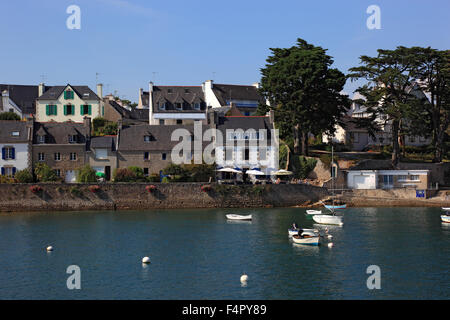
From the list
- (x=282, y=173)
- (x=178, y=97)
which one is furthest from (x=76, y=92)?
(x=282, y=173)

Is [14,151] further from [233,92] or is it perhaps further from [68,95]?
[233,92]

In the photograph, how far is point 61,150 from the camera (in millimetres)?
73062

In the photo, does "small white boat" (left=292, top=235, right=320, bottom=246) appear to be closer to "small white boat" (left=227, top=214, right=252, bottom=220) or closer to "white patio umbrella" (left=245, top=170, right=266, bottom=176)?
→ "small white boat" (left=227, top=214, right=252, bottom=220)

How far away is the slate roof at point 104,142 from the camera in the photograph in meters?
73.3

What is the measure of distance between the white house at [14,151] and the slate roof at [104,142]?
302 inches

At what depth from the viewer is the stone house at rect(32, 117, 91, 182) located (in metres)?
72.8

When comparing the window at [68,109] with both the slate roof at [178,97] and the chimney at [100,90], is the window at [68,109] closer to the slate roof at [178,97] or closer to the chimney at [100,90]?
the chimney at [100,90]

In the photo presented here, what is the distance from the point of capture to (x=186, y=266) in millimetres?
41094

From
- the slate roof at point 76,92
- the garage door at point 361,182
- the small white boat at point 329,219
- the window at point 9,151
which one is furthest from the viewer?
the slate roof at point 76,92

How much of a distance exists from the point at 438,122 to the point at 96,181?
154ft

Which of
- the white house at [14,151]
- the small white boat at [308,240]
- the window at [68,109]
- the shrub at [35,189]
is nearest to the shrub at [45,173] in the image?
the white house at [14,151]

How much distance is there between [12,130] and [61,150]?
6.57 m

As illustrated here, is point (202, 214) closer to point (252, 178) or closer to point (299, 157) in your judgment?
point (252, 178)
